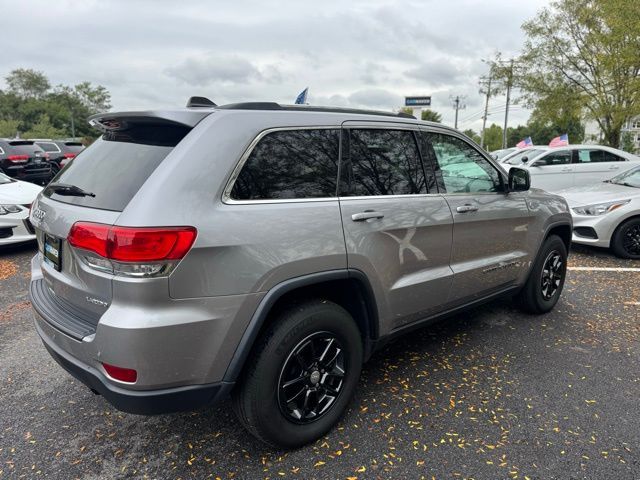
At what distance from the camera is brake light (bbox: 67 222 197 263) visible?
190 centimetres

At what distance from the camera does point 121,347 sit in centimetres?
192

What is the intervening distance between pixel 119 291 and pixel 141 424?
3.86 feet

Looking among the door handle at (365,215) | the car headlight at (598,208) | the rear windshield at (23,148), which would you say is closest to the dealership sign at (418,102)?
the car headlight at (598,208)

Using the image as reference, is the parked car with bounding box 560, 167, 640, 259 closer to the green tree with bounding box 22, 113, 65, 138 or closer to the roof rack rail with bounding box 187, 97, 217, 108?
the roof rack rail with bounding box 187, 97, 217, 108

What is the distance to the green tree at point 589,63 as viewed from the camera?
1652 centimetres

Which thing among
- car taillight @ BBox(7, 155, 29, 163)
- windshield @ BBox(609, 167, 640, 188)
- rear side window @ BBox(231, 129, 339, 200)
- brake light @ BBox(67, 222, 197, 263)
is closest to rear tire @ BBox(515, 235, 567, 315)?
rear side window @ BBox(231, 129, 339, 200)

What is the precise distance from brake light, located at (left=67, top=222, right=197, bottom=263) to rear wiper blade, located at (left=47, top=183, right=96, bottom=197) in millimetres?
415

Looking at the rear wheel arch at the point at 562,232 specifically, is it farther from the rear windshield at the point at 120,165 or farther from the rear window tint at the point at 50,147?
the rear window tint at the point at 50,147

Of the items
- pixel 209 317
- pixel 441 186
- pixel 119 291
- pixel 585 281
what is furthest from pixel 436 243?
pixel 585 281

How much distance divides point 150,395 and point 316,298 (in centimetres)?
95

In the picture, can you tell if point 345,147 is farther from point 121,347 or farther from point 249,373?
point 121,347

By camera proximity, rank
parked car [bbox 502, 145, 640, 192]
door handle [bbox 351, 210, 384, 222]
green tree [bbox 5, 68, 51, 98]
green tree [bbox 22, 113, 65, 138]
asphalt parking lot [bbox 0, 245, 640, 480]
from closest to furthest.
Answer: asphalt parking lot [bbox 0, 245, 640, 480]
door handle [bbox 351, 210, 384, 222]
parked car [bbox 502, 145, 640, 192]
green tree [bbox 22, 113, 65, 138]
green tree [bbox 5, 68, 51, 98]

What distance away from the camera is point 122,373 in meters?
1.97

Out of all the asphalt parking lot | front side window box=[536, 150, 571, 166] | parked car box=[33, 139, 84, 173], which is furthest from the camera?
parked car box=[33, 139, 84, 173]
